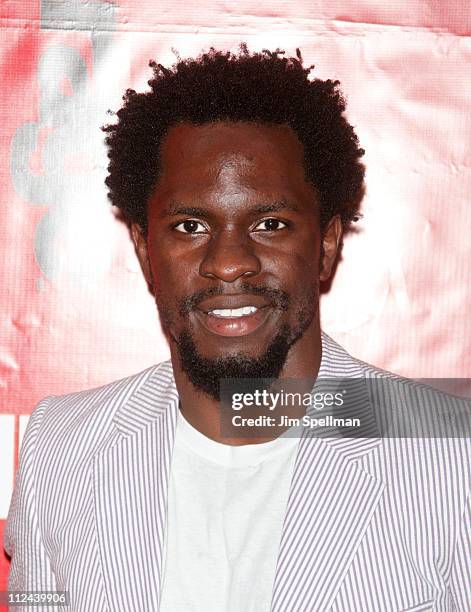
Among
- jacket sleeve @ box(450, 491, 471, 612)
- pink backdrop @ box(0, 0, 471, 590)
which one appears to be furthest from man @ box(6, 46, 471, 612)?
pink backdrop @ box(0, 0, 471, 590)

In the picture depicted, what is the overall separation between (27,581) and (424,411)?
40.1 inches

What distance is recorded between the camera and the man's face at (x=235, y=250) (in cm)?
176

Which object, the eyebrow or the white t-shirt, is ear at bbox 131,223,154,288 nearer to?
the eyebrow

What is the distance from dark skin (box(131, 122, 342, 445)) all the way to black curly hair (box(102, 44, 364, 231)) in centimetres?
5

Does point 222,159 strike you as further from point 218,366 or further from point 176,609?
Answer: point 176,609

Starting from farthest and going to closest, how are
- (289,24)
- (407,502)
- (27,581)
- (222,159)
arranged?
(289,24)
(27,581)
(222,159)
(407,502)

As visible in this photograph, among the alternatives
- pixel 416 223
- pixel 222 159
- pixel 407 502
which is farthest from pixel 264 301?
pixel 416 223

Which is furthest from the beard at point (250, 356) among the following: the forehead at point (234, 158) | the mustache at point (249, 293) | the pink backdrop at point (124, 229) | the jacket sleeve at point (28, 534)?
the pink backdrop at point (124, 229)

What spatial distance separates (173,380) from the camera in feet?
6.69

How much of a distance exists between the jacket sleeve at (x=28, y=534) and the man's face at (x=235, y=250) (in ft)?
1.62

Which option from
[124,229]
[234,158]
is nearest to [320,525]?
[234,158]

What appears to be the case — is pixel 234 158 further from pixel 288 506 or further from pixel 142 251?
pixel 288 506

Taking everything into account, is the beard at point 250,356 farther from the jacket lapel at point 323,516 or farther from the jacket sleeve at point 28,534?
the jacket sleeve at point 28,534

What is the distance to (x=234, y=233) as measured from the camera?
176 cm
